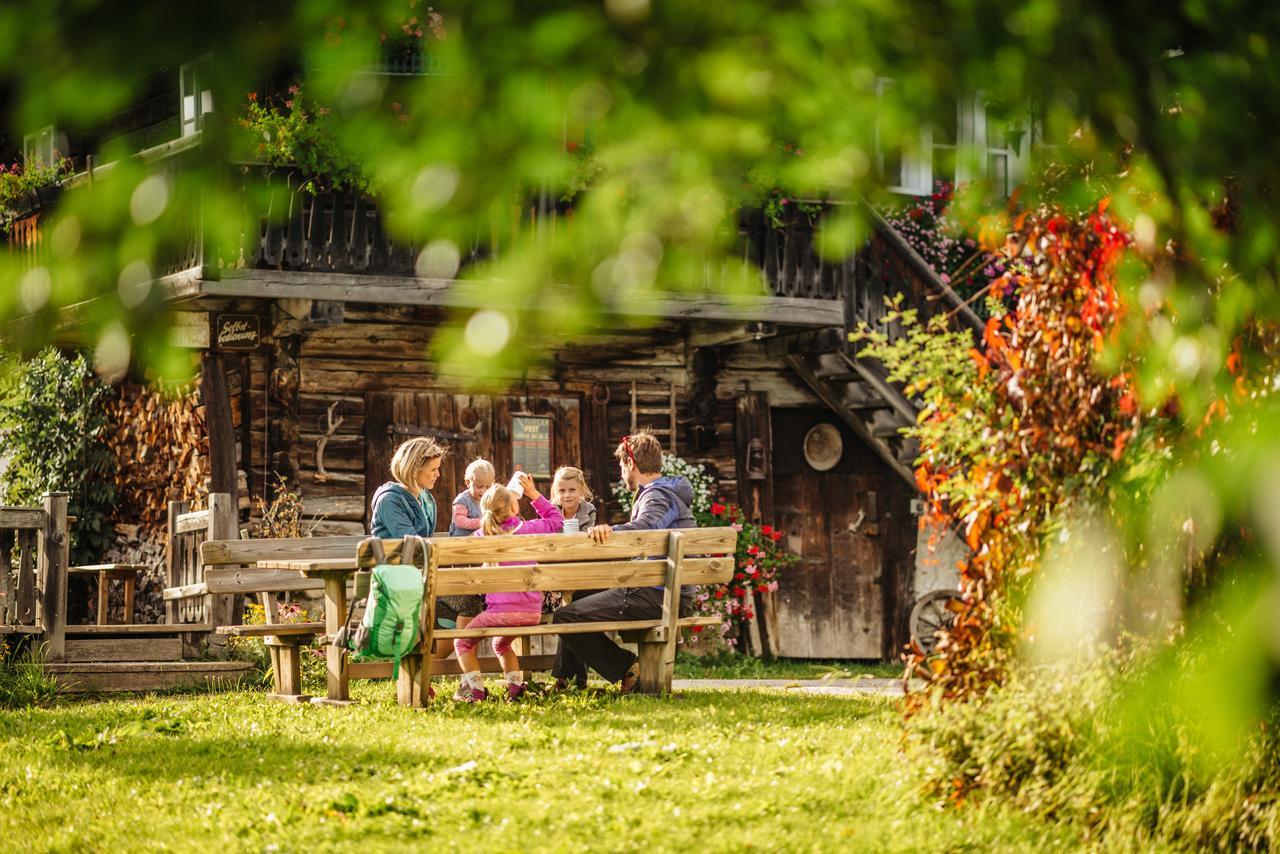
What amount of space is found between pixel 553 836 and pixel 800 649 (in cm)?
1049

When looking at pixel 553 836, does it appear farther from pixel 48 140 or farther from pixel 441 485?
pixel 48 140

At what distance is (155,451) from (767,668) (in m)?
5.86

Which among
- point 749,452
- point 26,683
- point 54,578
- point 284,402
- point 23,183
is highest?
point 23,183

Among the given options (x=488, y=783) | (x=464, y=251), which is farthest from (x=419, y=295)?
(x=488, y=783)

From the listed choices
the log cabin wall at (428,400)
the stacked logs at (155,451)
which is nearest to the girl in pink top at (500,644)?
the log cabin wall at (428,400)

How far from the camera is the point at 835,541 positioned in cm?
1583

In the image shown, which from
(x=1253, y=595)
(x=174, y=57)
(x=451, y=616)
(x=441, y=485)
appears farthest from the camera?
(x=441, y=485)

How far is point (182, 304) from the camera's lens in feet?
43.8

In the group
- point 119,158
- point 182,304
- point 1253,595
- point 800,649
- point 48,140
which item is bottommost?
point 800,649

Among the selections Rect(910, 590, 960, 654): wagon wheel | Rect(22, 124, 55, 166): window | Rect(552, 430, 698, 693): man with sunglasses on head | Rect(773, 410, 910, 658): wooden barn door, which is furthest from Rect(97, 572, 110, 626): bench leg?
Rect(910, 590, 960, 654): wagon wheel

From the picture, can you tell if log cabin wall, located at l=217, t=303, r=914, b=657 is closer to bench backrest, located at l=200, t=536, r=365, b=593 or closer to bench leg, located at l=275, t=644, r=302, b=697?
bench backrest, located at l=200, t=536, r=365, b=593

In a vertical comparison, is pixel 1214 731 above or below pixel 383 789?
above

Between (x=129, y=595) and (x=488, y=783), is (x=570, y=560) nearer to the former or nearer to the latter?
(x=488, y=783)

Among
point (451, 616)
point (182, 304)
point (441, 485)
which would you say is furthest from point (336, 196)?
point (451, 616)
